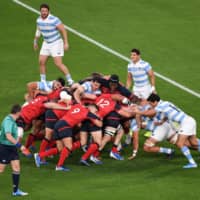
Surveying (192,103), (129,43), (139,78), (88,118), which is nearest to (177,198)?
(88,118)

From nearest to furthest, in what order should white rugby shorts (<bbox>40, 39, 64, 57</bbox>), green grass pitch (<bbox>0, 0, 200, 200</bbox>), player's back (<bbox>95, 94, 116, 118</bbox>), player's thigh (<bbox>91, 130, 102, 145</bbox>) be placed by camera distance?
green grass pitch (<bbox>0, 0, 200, 200</bbox>) < player's thigh (<bbox>91, 130, 102, 145</bbox>) < player's back (<bbox>95, 94, 116, 118</bbox>) < white rugby shorts (<bbox>40, 39, 64, 57</bbox>)

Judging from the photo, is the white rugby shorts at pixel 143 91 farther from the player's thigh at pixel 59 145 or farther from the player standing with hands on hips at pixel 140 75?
the player's thigh at pixel 59 145

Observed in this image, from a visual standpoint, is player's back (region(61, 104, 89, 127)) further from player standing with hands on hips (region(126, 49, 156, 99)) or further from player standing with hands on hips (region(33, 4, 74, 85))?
player standing with hands on hips (region(33, 4, 74, 85))

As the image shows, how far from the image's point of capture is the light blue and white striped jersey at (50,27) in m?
31.3

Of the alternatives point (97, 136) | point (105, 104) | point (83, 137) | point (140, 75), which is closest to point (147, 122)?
point (105, 104)

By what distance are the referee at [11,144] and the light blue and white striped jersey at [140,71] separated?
5642mm

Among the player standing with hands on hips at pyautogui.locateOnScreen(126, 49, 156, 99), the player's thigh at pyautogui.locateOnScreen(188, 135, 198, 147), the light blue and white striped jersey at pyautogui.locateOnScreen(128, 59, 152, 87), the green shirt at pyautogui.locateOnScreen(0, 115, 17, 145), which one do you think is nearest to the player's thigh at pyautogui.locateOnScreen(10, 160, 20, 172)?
the green shirt at pyautogui.locateOnScreen(0, 115, 17, 145)

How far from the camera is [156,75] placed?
3422 cm

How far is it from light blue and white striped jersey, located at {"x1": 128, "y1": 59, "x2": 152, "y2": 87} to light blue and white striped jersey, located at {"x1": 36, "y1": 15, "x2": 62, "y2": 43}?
117 inches

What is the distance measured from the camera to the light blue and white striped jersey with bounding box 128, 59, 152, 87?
29.4 m

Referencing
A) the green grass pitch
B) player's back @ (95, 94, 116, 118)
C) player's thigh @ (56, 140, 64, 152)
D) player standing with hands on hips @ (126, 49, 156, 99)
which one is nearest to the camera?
the green grass pitch

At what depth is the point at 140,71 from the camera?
96.5 feet

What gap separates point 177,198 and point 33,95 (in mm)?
5849

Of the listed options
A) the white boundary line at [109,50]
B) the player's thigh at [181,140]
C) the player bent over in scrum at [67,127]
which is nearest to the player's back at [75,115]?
the player bent over in scrum at [67,127]
